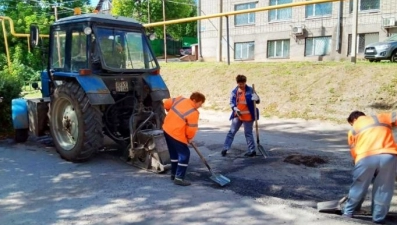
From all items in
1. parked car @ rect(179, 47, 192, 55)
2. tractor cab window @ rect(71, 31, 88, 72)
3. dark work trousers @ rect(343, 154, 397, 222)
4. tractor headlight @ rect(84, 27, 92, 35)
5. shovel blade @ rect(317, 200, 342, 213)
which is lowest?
shovel blade @ rect(317, 200, 342, 213)

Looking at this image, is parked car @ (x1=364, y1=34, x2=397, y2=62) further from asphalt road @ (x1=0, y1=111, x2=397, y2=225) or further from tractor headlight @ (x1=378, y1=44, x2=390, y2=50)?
asphalt road @ (x1=0, y1=111, x2=397, y2=225)

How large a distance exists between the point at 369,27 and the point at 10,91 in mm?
17943

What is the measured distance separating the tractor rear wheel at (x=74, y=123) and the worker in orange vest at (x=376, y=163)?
3.86 metres

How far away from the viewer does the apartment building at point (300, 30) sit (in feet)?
66.1

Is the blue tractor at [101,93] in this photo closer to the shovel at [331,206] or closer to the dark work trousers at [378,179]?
the shovel at [331,206]

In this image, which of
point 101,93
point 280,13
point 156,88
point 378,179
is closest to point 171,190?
point 101,93

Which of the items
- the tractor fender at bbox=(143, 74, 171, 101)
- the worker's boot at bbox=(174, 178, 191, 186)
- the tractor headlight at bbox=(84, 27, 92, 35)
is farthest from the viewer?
the tractor fender at bbox=(143, 74, 171, 101)

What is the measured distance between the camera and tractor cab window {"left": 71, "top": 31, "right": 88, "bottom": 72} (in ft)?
21.4

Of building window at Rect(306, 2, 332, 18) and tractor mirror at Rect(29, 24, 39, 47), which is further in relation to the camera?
building window at Rect(306, 2, 332, 18)

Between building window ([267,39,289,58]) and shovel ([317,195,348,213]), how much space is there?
769 inches

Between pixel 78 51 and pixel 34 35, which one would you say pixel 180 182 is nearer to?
pixel 78 51

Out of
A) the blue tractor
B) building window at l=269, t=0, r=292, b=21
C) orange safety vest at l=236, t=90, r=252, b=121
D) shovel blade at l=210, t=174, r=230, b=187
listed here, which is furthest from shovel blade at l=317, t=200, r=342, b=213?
building window at l=269, t=0, r=292, b=21

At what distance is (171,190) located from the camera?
5.03 metres

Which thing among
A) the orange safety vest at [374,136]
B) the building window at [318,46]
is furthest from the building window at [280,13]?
the orange safety vest at [374,136]
